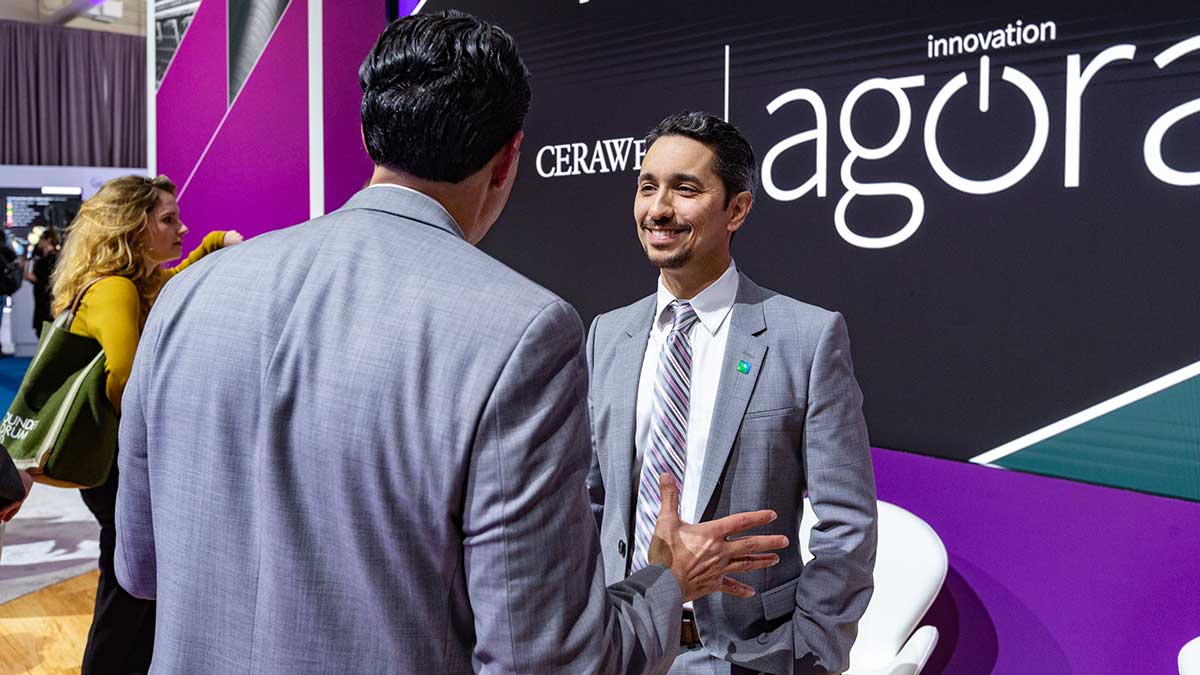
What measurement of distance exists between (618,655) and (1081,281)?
203 cm

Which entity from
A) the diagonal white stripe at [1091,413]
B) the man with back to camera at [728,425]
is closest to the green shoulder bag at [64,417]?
the man with back to camera at [728,425]

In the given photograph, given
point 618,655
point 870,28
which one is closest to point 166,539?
point 618,655

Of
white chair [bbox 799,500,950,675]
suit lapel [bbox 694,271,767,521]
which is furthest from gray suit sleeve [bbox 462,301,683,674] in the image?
white chair [bbox 799,500,950,675]

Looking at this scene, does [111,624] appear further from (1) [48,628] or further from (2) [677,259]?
(2) [677,259]

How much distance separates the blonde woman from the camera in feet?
11.2

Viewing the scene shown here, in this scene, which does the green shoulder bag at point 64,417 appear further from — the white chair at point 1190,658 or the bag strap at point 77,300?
the white chair at point 1190,658

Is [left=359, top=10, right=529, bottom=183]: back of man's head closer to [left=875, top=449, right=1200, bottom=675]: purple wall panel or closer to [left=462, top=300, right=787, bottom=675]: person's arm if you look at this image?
[left=462, top=300, right=787, bottom=675]: person's arm

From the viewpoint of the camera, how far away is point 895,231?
119 inches

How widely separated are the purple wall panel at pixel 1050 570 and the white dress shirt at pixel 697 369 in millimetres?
1150

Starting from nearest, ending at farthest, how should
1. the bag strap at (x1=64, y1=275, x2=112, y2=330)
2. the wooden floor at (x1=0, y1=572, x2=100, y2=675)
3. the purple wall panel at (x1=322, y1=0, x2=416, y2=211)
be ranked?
the bag strap at (x1=64, y1=275, x2=112, y2=330), the wooden floor at (x1=0, y1=572, x2=100, y2=675), the purple wall panel at (x1=322, y1=0, x2=416, y2=211)

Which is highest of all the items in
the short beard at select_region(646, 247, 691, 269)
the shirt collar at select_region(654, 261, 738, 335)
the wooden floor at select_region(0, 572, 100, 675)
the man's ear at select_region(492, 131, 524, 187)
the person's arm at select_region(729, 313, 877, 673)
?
the man's ear at select_region(492, 131, 524, 187)

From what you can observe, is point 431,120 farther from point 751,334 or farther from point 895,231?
point 895,231

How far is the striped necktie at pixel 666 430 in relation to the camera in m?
2.03

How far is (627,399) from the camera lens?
2129 millimetres
